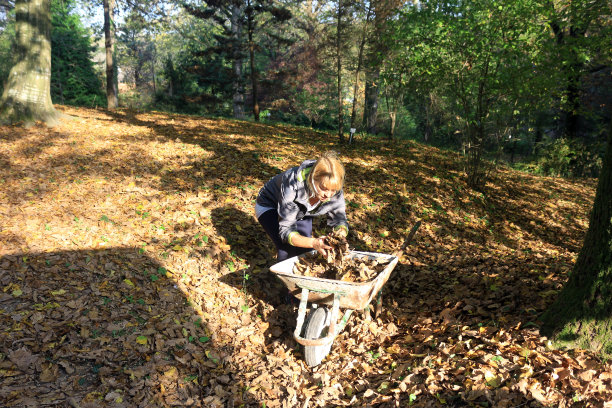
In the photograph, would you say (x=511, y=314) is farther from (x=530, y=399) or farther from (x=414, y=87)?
(x=414, y=87)

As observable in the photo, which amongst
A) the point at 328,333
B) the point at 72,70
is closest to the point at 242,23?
the point at 72,70

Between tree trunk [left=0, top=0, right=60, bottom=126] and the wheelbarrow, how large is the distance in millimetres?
8557

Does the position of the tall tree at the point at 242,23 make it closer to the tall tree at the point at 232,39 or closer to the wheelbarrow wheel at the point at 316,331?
the tall tree at the point at 232,39

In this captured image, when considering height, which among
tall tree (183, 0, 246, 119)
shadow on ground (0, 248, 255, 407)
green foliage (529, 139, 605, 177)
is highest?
tall tree (183, 0, 246, 119)

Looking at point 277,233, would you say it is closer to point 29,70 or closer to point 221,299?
point 221,299

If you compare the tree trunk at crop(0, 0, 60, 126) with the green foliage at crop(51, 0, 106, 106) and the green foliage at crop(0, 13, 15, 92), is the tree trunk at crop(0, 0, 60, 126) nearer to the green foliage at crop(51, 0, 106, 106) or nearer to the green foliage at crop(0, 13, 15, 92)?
the green foliage at crop(0, 13, 15, 92)

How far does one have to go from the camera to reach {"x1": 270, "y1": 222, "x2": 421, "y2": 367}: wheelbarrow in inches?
122

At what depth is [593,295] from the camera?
108 inches

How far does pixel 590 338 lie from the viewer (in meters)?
2.72

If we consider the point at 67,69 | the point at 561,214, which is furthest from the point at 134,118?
the point at 67,69

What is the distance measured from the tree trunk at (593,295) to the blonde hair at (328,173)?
7.27ft

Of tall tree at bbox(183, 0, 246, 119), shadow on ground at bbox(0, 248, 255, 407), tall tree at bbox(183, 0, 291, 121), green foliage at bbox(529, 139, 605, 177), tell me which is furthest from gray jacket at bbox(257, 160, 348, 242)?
tall tree at bbox(183, 0, 246, 119)

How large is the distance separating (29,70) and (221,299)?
822cm

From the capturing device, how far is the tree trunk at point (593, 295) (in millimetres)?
2691
